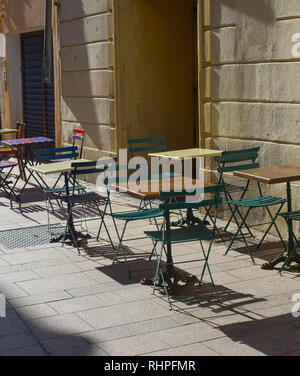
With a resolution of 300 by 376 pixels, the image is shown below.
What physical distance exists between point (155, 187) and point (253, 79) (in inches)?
101

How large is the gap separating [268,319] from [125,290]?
1.44 m

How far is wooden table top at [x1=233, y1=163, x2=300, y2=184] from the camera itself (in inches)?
250

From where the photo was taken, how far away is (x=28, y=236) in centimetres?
855

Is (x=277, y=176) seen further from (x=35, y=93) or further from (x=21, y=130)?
(x=35, y=93)

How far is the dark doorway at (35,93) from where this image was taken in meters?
15.9

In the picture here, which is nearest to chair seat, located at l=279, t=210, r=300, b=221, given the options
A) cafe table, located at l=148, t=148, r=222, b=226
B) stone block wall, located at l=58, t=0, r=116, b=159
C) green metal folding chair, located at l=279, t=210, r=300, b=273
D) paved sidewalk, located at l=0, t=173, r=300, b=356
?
green metal folding chair, located at l=279, t=210, r=300, b=273

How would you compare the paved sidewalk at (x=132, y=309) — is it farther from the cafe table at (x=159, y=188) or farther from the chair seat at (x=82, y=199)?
the chair seat at (x=82, y=199)

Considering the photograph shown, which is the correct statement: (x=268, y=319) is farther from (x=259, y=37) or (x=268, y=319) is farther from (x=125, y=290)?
(x=259, y=37)

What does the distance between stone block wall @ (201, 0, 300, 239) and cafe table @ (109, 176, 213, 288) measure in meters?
1.67

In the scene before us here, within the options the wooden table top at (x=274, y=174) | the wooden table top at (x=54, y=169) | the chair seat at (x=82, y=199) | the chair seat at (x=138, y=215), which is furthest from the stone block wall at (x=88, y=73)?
the wooden table top at (x=274, y=174)

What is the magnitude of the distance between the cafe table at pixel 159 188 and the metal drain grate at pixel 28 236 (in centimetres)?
174

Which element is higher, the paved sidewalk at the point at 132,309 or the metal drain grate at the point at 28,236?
the metal drain grate at the point at 28,236

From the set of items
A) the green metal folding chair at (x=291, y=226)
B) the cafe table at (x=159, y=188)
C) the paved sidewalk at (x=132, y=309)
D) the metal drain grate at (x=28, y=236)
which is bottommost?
the paved sidewalk at (x=132, y=309)

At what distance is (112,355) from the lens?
190 inches
